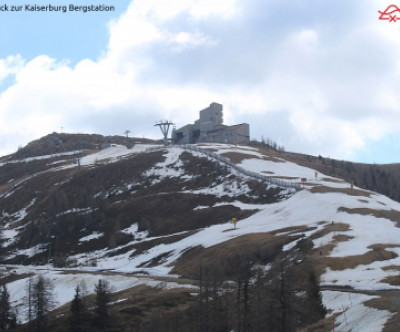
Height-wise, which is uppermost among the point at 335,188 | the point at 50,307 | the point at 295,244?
the point at 335,188

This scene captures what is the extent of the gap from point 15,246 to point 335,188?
67653 millimetres

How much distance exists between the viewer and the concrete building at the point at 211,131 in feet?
588

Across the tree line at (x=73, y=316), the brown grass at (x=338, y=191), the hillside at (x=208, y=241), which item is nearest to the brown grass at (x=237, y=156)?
the hillside at (x=208, y=241)

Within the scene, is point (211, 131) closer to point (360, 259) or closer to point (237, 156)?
point (237, 156)

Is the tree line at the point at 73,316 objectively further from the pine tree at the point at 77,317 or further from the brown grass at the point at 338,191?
the brown grass at the point at 338,191

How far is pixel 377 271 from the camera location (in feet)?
180

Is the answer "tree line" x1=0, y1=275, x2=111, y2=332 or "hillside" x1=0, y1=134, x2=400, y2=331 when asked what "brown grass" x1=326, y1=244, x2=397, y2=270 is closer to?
"hillside" x1=0, y1=134, x2=400, y2=331

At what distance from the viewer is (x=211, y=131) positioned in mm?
182250

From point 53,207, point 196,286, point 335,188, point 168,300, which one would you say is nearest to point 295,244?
point 196,286

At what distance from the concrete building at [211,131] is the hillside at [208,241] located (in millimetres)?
20244

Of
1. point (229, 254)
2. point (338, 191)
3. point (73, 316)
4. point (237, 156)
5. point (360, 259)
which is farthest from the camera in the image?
point (237, 156)

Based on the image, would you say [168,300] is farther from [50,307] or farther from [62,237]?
[62,237]

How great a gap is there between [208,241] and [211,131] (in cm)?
10053

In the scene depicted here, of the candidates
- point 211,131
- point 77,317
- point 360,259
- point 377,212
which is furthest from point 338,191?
point 211,131
